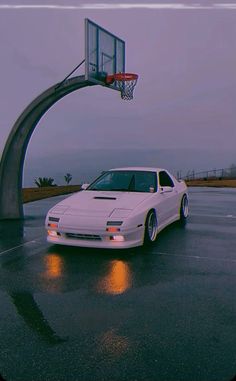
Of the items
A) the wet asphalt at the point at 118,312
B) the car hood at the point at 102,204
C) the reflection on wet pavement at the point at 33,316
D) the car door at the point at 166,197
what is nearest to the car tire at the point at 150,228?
the wet asphalt at the point at 118,312

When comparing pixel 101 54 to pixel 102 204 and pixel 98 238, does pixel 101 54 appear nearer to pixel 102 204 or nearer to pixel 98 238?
pixel 102 204

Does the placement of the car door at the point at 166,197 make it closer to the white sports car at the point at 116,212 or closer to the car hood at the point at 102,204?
the white sports car at the point at 116,212

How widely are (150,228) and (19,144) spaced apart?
185 inches

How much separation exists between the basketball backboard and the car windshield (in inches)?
125

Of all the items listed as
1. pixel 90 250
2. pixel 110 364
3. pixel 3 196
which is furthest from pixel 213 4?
pixel 3 196

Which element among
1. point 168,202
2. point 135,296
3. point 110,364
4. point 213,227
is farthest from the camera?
point 213,227

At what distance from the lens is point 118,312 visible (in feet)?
11.8

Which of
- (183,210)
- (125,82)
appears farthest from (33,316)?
(125,82)

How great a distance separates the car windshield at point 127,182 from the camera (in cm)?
695

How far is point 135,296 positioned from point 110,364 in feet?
4.58

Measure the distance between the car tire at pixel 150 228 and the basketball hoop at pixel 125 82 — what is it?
545 centimetres

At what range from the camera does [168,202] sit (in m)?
7.30

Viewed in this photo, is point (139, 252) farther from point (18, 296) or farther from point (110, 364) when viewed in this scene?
point (110, 364)

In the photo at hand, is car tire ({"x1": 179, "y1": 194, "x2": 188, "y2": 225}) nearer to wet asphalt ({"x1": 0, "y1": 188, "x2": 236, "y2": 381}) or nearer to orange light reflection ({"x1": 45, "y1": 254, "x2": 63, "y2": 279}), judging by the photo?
wet asphalt ({"x1": 0, "y1": 188, "x2": 236, "y2": 381})
